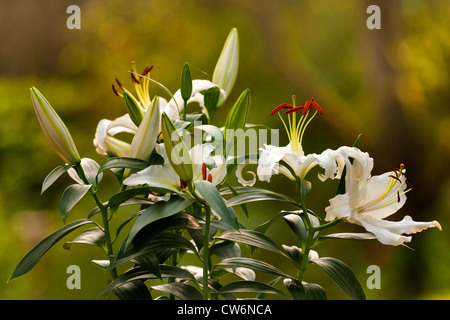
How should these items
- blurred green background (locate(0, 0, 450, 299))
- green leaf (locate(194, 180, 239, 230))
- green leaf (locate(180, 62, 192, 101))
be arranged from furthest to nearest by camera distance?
blurred green background (locate(0, 0, 450, 299)) → green leaf (locate(180, 62, 192, 101)) → green leaf (locate(194, 180, 239, 230))

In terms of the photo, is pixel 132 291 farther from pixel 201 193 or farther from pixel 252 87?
pixel 252 87

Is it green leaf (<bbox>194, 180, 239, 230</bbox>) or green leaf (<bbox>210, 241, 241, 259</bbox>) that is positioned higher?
green leaf (<bbox>194, 180, 239, 230</bbox>)

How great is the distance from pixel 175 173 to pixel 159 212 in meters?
0.05

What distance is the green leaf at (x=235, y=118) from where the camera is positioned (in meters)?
0.54

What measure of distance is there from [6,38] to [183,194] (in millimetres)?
1781

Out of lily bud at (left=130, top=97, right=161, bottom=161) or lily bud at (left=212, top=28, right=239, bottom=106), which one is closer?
lily bud at (left=130, top=97, right=161, bottom=161)

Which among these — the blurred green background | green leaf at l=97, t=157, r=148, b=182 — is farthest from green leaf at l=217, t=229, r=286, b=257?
the blurred green background

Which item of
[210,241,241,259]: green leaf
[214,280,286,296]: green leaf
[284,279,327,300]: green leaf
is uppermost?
[210,241,241,259]: green leaf

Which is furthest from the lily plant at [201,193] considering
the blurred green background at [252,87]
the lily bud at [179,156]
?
the blurred green background at [252,87]

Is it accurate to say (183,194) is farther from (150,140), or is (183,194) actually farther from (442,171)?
(442,171)

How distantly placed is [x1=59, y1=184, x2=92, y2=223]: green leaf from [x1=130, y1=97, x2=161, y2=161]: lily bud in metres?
0.06

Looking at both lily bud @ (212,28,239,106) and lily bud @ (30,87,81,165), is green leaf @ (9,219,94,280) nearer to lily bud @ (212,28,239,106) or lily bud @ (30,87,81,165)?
lily bud @ (30,87,81,165)

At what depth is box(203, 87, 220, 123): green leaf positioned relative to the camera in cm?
60
